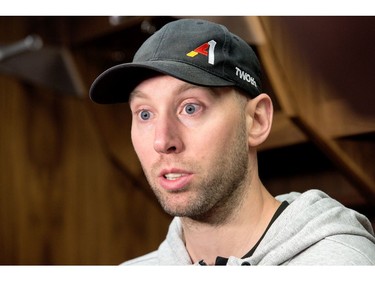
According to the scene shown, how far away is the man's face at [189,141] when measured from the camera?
0.70m

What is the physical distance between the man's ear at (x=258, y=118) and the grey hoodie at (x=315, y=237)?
78mm

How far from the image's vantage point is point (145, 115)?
72cm

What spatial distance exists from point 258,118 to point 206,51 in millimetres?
97

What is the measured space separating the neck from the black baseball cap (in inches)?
4.6

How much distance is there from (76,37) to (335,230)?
1.04 metres

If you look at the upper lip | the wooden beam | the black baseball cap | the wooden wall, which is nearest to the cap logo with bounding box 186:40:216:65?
the black baseball cap

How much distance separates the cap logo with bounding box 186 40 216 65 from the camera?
70cm

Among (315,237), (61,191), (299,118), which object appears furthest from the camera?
(61,191)

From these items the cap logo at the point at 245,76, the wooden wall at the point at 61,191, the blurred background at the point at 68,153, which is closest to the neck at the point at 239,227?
the cap logo at the point at 245,76

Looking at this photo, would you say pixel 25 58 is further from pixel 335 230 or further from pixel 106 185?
pixel 335 230

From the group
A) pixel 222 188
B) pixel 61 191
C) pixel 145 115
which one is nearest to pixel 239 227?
pixel 222 188

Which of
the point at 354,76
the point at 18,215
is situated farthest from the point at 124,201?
the point at 354,76

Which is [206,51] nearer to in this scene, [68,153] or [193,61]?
[193,61]

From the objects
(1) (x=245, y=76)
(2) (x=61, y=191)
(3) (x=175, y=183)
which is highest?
(1) (x=245, y=76)
